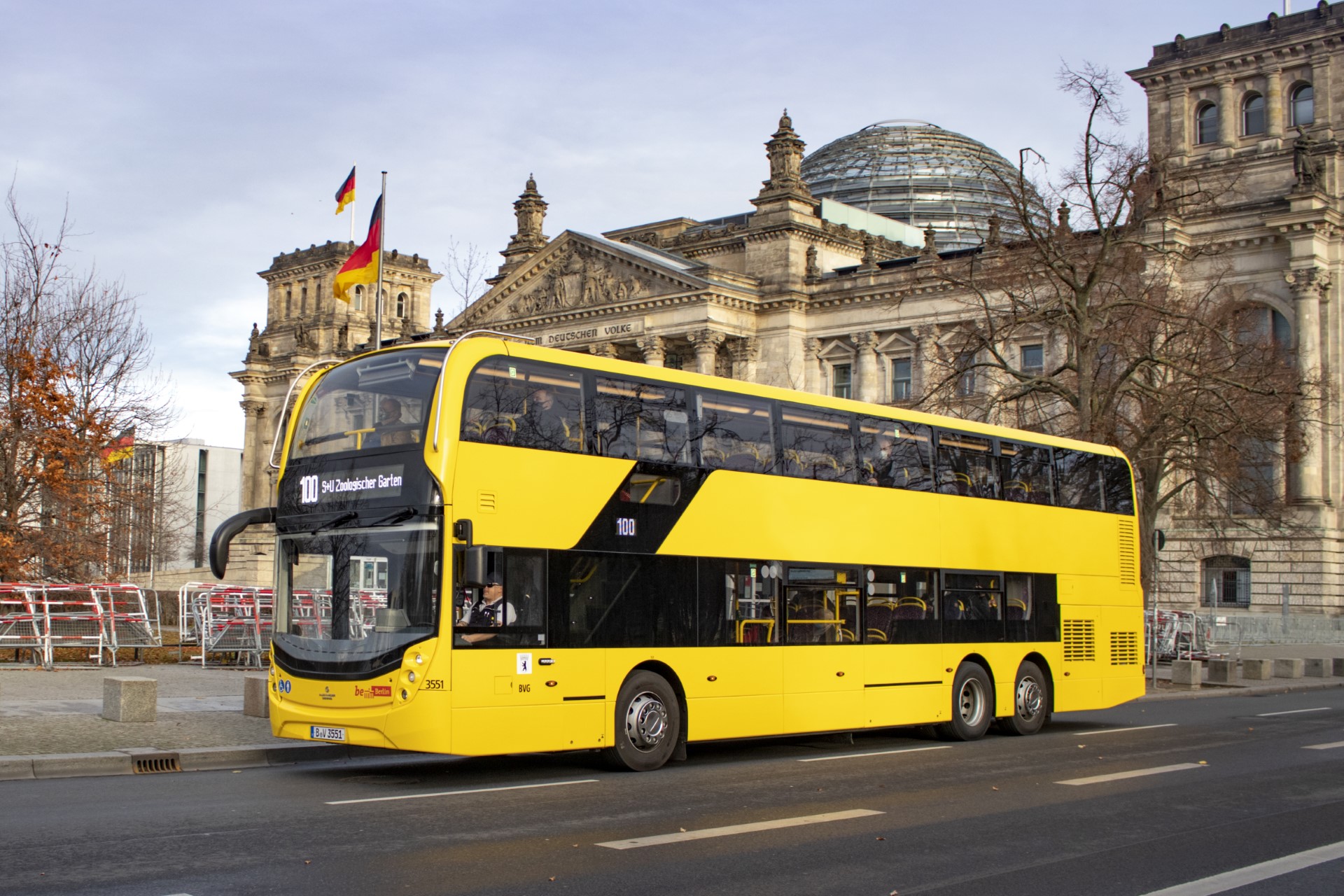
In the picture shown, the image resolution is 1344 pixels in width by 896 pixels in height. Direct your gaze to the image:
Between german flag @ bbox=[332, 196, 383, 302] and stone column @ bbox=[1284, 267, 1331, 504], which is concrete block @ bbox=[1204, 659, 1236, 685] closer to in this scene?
german flag @ bbox=[332, 196, 383, 302]

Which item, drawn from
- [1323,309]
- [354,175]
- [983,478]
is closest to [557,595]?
[983,478]

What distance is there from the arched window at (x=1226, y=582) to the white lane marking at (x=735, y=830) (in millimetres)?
47387

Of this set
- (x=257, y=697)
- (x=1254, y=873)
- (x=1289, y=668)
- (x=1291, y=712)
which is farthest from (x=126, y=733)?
(x=1289, y=668)

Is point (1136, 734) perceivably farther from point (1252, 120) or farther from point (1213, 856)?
point (1252, 120)

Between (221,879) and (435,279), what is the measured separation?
98574mm

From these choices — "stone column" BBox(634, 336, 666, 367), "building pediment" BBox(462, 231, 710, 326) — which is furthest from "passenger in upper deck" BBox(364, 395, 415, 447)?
"stone column" BBox(634, 336, 666, 367)

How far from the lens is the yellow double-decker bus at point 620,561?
12.6m

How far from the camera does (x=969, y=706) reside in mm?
18234

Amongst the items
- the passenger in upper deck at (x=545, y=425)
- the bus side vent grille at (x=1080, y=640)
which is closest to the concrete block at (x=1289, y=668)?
the bus side vent grille at (x=1080, y=640)

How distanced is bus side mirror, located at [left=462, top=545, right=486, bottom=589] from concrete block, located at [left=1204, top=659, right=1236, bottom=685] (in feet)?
74.0

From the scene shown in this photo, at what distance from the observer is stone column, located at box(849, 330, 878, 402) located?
65.8m

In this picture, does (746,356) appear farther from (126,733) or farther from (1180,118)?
(126,733)

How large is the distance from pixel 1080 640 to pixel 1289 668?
50.4 feet

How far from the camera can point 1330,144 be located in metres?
55.4
